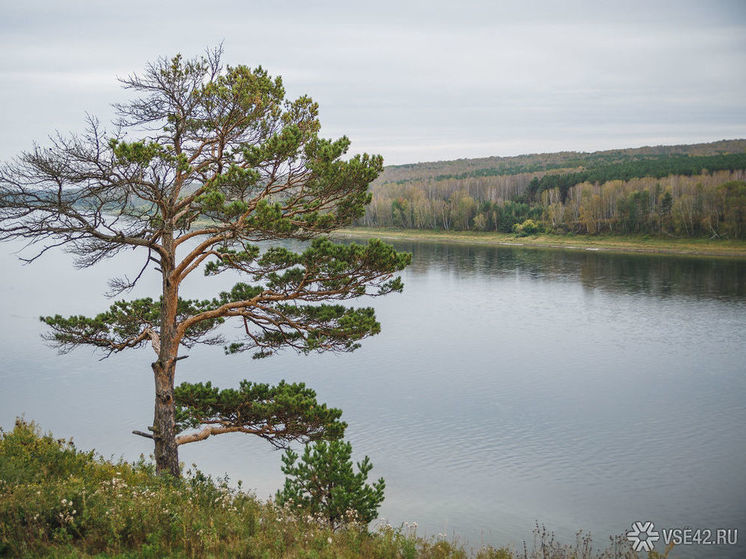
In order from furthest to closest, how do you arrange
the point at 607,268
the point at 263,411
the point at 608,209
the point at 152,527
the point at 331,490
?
the point at 608,209 → the point at 607,268 → the point at 263,411 → the point at 331,490 → the point at 152,527

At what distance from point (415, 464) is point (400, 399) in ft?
16.8

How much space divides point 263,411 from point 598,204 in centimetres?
7726

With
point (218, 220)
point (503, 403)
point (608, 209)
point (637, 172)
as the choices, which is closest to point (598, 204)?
point (608, 209)

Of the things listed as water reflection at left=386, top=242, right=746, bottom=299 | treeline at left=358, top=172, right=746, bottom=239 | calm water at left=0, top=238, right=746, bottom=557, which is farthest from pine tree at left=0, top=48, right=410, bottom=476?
treeline at left=358, top=172, right=746, bottom=239

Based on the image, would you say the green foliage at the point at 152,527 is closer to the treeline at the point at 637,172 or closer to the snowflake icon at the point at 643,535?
the snowflake icon at the point at 643,535

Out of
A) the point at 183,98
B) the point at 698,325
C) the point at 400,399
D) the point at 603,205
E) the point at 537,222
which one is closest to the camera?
the point at 183,98

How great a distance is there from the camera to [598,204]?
8056 centimetres

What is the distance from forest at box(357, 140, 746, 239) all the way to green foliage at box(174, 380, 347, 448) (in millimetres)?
68549

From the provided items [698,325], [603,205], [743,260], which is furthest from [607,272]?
[603,205]

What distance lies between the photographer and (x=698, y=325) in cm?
3356

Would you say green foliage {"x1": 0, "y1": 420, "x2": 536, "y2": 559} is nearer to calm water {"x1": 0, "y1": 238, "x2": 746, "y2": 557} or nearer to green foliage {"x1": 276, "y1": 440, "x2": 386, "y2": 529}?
green foliage {"x1": 276, "y1": 440, "x2": 386, "y2": 529}

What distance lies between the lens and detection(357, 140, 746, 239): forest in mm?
70250

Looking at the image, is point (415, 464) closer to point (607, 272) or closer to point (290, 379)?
point (290, 379)

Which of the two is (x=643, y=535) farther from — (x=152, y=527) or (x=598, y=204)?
(x=598, y=204)
